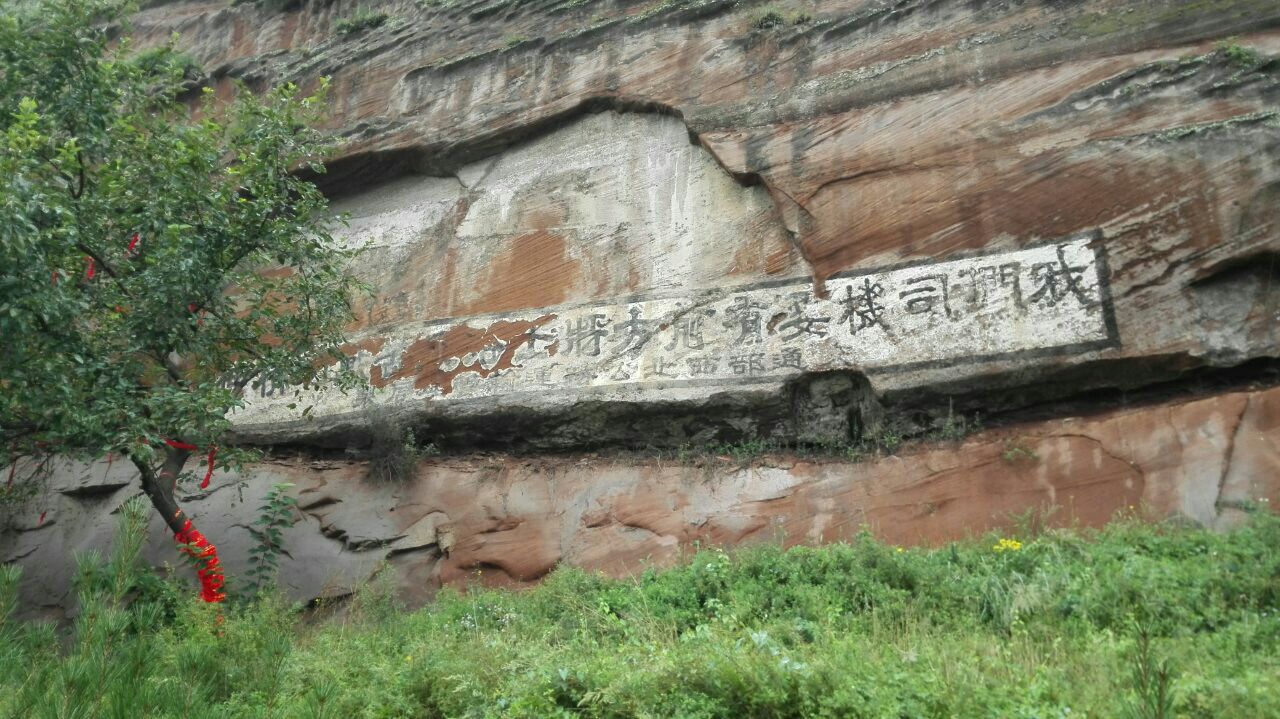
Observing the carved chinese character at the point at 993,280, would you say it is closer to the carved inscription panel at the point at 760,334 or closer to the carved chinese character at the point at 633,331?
the carved inscription panel at the point at 760,334

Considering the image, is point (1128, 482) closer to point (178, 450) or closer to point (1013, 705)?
point (1013, 705)

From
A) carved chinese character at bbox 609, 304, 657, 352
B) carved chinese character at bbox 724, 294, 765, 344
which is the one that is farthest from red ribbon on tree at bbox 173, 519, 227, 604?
carved chinese character at bbox 724, 294, 765, 344

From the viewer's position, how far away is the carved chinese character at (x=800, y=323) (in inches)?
280

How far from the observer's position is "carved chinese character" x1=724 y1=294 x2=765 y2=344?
7.30m

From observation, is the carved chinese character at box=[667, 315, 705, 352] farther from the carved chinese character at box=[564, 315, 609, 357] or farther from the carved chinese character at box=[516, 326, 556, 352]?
the carved chinese character at box=[516, 326, 556, 352]

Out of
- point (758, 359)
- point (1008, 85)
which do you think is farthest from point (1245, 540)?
point (1008, 85)

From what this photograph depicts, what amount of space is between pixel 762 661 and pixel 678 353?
395 cm

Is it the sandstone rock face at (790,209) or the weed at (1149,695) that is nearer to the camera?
the weed at (1149,695)

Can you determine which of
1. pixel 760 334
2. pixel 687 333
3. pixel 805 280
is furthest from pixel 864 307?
pixel 687 333

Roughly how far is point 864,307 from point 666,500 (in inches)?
77.5

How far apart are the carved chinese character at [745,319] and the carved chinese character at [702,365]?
9.1 inches

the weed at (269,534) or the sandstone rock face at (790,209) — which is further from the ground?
the sandstone rock face at (790,209)

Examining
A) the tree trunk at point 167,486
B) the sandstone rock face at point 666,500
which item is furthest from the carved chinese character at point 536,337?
the tree trunk at point 167,486

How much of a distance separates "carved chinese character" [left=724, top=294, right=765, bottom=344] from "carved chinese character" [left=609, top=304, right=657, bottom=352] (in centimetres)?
64
